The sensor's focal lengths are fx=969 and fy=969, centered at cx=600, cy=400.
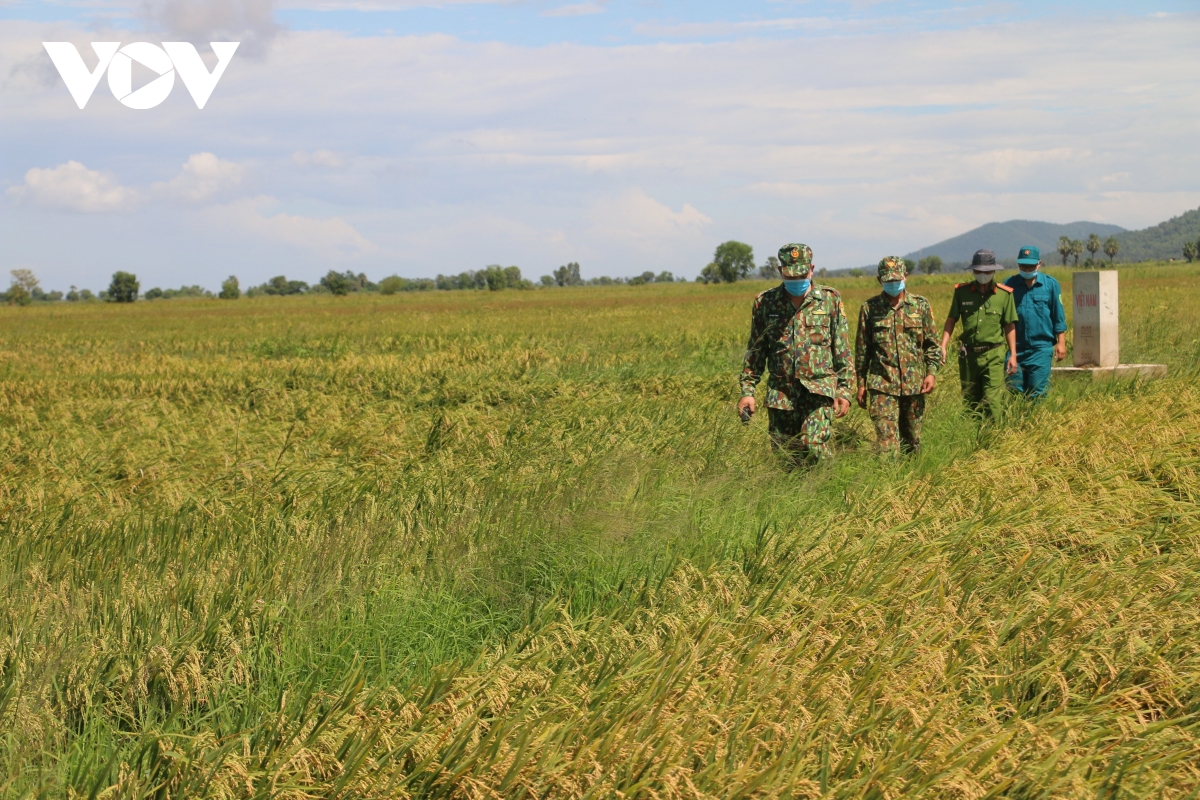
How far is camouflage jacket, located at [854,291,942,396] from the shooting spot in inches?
302

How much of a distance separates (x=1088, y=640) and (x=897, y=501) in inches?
72.1

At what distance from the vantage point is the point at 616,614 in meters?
4.06

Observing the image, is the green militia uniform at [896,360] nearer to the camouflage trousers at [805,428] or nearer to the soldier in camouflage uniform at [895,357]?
the soldier in camouflage uniform at [895,357]

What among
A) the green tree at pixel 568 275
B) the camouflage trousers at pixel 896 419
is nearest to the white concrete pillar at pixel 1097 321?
the camouflage trousers at pixel 896 419

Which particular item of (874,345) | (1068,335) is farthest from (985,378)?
(1068,335)

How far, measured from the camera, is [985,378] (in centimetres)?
871

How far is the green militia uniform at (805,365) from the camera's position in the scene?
675cm

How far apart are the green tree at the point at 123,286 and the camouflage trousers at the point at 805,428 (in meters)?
113

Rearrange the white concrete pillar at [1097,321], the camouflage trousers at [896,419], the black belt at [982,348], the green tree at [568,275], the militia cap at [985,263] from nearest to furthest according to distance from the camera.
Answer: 1. the camouflage trousers at [896,419]
2. the militia cap at [985,263]
3. the black belt at [982,348]
4. the white concrete pillar at [1097,321]
5. the green tree at [568,275]

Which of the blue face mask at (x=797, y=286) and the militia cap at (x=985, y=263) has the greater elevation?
the militia cap at (x=985, y=263)

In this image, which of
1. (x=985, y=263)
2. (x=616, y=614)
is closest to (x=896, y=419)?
(x=985, y=263)

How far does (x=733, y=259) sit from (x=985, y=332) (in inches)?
5158

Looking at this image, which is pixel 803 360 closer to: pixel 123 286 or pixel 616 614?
pixel 616 614

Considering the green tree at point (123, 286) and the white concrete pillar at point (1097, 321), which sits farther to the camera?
the green tree at point (123, 286)
